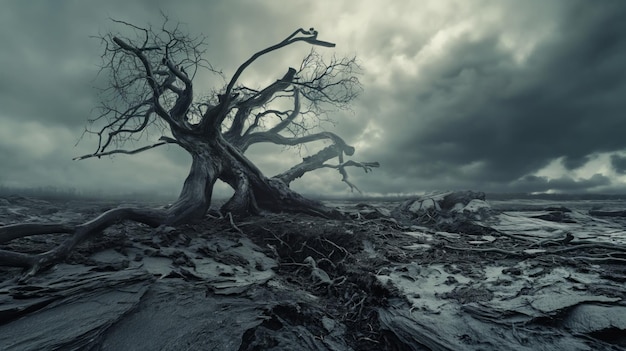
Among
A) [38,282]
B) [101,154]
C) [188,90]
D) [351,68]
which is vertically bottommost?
[38,282]

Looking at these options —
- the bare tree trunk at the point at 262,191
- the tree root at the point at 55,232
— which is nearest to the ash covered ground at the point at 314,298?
the tree root at the point at 55,232

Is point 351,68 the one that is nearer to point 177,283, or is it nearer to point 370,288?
point 370,288

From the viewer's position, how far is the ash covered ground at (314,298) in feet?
7.30

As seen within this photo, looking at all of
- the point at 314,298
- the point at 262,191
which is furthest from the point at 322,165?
the point at 314,298

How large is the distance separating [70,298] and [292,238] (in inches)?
158

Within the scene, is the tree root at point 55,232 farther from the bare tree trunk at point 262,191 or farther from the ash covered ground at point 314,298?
the bare tree trunk at point 262,191

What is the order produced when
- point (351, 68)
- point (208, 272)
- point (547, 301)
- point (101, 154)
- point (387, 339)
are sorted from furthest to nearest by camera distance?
point (351, 68) → point (101, 154) → point (208, 272) → point (547, 301) → point (387, 339)

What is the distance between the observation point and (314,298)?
11.4ft

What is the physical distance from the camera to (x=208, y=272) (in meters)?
3.71

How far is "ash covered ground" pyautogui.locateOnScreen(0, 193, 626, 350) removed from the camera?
222cm

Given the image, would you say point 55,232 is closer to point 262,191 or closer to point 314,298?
point 314,298

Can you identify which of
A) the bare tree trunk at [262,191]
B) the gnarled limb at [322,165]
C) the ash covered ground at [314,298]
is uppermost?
the gnarled limb at [322,165]

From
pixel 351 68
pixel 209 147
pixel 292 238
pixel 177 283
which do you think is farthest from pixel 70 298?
pixel 351 68

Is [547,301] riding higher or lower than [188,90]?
lower
